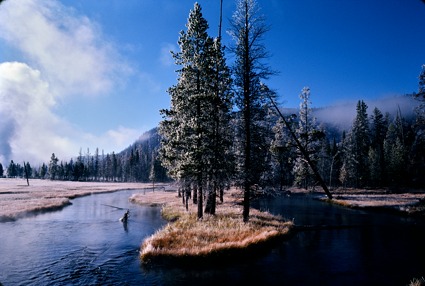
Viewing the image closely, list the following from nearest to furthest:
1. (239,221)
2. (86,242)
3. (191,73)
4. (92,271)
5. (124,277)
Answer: (124,277) < (92,271) < (86,242) < (239,221) < (191,73)

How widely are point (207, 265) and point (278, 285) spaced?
373 centimetres

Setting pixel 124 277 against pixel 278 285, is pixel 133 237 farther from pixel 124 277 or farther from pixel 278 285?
pixel 278 285

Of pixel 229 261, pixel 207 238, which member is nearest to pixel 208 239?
pixel 207 238

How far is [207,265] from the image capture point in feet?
44.3

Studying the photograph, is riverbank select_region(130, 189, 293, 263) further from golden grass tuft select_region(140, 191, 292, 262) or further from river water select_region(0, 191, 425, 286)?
river water select_region(0, 191, 425, 286)

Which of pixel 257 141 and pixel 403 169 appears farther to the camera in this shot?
pixel 403 169

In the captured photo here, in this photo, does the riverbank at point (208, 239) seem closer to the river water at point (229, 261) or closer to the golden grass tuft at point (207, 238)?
the golden grass tuft at point (207, 238)

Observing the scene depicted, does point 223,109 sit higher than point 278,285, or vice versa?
point 223,109

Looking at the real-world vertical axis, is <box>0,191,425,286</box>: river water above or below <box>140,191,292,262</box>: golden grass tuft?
below

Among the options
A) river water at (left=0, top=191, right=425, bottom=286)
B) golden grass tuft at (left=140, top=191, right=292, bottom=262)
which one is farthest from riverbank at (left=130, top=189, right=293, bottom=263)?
river water at (left=0, top=191, right=425, bottom=286)

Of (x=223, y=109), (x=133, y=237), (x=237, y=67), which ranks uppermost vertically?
(x=237, y=67)

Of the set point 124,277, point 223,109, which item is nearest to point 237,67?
point 223,109

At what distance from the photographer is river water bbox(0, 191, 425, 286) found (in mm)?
11953

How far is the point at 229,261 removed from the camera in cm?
1414
